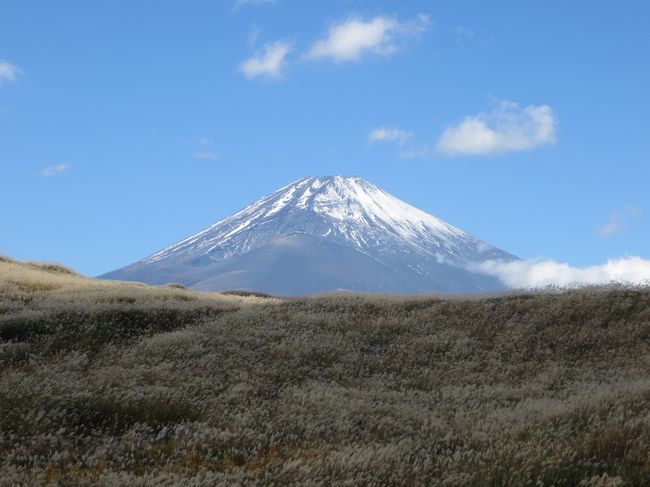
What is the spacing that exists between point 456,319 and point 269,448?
1341 cm

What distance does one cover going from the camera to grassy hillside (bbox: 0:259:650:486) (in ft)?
25.4

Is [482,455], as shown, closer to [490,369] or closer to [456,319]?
[490,369]

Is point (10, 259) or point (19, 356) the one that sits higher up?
point (10, 259)

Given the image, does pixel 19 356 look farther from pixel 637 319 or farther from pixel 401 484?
pixel 637 319

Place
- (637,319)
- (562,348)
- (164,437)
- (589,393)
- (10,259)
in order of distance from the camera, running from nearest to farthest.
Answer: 1. (164,437)
2. (589,393)
3. (562,348)
4. (637,319)
5. (10,259)

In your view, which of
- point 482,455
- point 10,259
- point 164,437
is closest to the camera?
point 482,455

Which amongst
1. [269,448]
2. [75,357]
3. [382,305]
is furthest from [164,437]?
[382,305]

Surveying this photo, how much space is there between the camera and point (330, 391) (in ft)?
41.3

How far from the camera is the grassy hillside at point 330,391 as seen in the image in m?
7.74

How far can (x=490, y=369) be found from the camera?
16.2m

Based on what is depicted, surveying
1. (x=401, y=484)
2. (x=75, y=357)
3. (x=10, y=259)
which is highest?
(x=10, y=259)

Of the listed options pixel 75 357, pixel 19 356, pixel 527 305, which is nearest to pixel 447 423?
pixel 75 357

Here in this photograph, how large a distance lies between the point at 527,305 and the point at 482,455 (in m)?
14.5

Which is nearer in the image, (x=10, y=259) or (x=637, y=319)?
(x=637, y=319)
